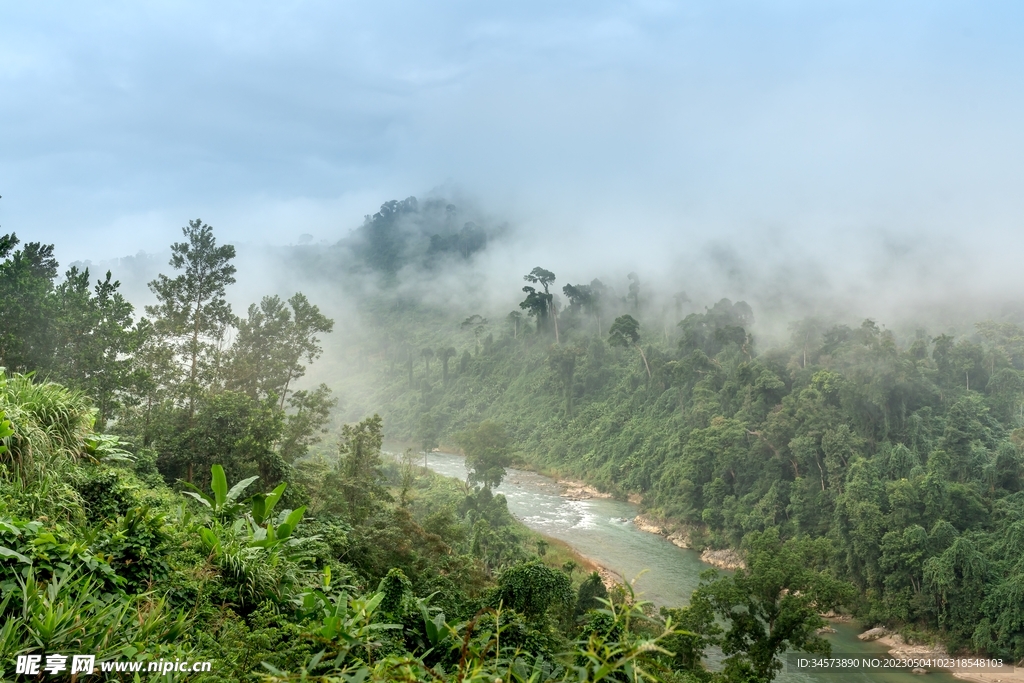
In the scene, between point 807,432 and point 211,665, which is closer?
point 211,665

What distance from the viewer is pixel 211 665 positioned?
7.30ft

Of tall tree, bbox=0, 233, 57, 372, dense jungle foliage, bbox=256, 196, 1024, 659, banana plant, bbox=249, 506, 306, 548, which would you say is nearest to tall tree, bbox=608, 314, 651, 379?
dense jungle foliage, bbox=256, 196, 1024, 659

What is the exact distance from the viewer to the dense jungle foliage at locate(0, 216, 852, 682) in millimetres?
2367

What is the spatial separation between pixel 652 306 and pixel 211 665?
176 ft

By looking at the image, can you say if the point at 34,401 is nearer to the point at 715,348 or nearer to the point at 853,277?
the point at 715,348

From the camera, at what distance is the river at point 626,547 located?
1483 centimetres

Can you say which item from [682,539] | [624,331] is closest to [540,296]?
[624,331]

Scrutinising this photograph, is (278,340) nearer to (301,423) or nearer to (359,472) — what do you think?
(301,423)

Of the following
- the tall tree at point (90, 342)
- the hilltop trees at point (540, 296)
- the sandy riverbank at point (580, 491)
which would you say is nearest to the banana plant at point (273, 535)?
the tall tree at point (90, 342)

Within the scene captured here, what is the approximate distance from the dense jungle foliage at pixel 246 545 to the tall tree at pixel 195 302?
0.05 metres

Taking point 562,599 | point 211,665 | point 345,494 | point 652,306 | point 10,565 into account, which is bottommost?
point 562,599

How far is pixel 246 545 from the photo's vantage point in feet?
12.7

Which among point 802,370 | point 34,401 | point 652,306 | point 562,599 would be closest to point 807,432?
point 802,370

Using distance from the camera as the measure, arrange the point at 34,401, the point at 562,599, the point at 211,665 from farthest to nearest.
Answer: the point at 562,599, the point at 34,401, the point at 211,665
